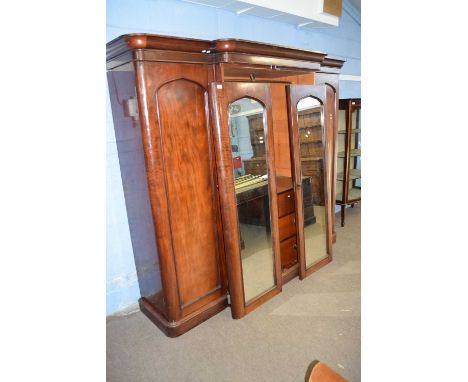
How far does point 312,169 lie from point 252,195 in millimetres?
979

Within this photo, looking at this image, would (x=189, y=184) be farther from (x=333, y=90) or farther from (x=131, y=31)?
(x=333, y=90)

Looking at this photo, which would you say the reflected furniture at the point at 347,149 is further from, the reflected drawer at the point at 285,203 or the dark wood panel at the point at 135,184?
the dark wood panel at the point at 135,184

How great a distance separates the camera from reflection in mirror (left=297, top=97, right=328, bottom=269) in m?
3.17

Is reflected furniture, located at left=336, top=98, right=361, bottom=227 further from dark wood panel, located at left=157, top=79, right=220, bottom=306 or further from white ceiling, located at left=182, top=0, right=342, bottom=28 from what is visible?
dark wood panel, located at left=157, top=79, right=220, bottom=306

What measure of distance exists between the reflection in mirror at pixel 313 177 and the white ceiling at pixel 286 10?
1040 millimetres

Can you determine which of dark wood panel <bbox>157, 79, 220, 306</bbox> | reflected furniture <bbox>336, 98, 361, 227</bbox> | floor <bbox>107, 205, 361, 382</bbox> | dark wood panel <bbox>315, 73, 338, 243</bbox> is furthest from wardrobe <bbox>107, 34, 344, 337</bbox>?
reflected furniture <bbox>336, 98, 361, 227</bbox>

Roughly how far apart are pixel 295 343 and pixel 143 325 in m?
1.30

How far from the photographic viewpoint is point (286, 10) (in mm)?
3289

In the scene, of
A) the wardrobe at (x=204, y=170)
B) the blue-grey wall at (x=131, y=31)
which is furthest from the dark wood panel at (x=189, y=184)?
the blue-grey wall at (x=131, y=31)

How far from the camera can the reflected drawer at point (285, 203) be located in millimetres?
3061

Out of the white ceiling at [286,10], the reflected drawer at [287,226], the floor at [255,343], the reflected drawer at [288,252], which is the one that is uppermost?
the white ceiling at [286,10]
